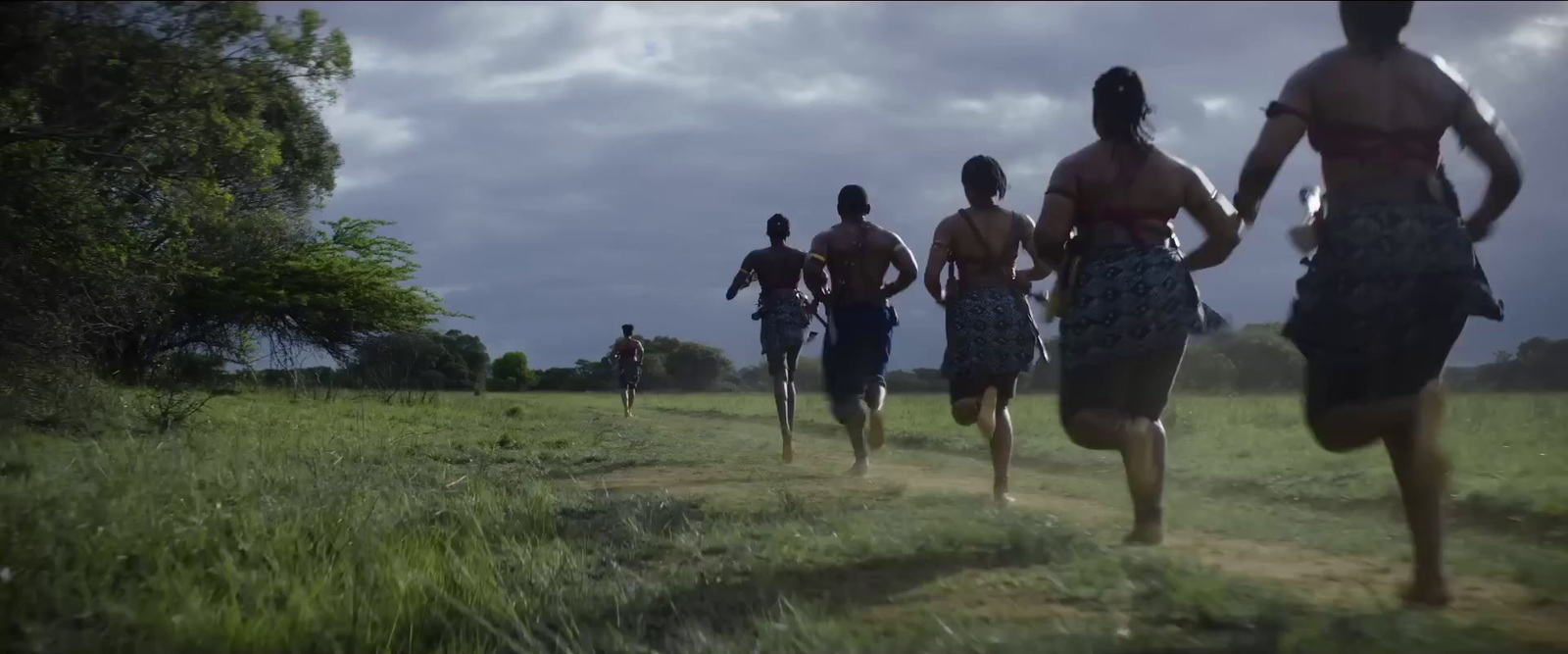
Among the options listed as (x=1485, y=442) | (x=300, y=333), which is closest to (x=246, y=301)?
(x=300, y=333)

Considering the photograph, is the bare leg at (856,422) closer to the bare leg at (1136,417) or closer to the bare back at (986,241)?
the bare back at (986,241)

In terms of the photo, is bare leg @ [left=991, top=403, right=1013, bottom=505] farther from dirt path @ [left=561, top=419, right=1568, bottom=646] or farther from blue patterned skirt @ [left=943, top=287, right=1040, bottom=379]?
blue patterned skirt @ [left=943, top=287, right=1040, bottom=379]

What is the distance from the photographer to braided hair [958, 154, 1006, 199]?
6.39 m

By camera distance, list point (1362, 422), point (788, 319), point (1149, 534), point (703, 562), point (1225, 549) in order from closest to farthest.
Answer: point (1362, 422), point (1149, 534), point (703, 562), point (1225, 549), point (788, 319)

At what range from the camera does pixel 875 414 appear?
8164 millimetres

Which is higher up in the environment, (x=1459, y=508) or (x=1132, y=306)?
(x=1132, y=306)

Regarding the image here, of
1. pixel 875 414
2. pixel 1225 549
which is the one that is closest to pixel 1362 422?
pixel 1225 549


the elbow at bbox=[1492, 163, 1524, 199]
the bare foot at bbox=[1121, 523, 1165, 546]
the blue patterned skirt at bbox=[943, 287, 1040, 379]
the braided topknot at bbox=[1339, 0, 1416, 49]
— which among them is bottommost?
the bare foot at bbox=[1121, 523, 1165, 546]

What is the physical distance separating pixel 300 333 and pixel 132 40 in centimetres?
2026

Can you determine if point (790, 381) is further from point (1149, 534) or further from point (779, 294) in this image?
point (1149, 534)

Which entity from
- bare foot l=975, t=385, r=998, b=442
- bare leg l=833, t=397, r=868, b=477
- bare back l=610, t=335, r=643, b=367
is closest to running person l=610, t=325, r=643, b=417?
bare back l=610, t=335, r=643, b=367

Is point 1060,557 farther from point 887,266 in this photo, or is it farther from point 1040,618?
point 887,266

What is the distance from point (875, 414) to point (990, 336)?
1958mm

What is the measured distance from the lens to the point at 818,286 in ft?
28.5
